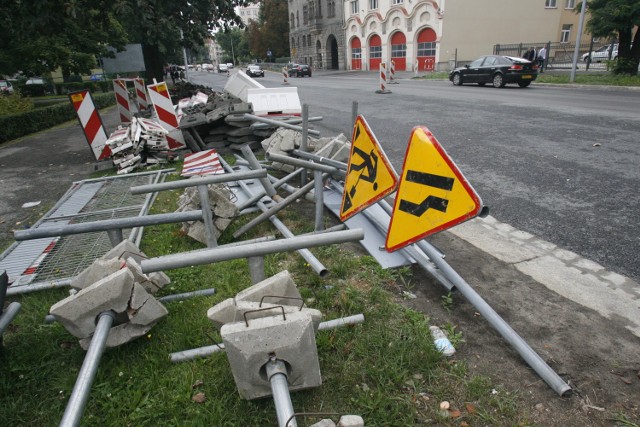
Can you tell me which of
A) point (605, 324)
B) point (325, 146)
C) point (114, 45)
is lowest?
point (605, 324)

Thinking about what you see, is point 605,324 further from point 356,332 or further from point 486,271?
point 356,332

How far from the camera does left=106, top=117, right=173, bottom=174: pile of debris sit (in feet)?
25.8

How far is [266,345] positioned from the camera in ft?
6.48

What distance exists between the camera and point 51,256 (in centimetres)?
437

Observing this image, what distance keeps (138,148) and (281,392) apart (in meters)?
7.31

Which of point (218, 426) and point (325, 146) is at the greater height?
point (325, 146)

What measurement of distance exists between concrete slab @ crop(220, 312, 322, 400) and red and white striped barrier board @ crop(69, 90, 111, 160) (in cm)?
761

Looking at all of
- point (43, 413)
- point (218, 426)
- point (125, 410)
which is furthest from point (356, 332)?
point (43, 413)

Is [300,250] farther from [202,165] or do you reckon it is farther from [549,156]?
[549,156]

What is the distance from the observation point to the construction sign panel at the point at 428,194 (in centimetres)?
237

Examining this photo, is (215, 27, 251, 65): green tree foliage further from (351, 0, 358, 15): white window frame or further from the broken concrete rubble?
the broken concrete rubble

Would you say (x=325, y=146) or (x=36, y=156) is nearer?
(x=325, y=146)

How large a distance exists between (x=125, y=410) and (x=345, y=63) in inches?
2260

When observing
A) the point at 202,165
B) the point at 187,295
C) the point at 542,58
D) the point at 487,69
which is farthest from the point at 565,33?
the point at 187,295
